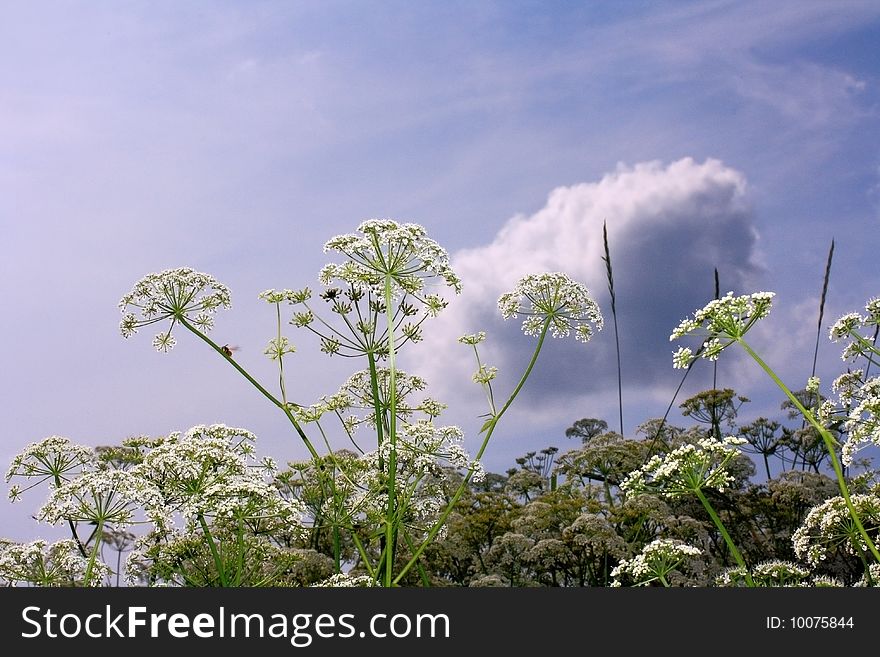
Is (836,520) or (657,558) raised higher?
(836,520)

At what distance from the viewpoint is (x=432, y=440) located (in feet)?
23.7

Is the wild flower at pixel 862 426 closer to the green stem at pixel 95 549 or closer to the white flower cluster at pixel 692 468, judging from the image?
the white flower cluster at pixel 692 468

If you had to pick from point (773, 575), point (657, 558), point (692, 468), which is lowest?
point (773, 575)

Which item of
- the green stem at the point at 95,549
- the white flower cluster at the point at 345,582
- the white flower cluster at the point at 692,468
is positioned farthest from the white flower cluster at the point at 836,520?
the green stem at the point at 95,549

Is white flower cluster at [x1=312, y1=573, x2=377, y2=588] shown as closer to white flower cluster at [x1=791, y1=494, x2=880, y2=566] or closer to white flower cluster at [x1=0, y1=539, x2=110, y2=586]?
white flower cluster at [x1=0, y1=539, x2=110, y2=586]

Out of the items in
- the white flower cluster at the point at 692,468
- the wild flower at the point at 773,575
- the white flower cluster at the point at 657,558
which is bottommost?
the wild flower at the point at 773,575

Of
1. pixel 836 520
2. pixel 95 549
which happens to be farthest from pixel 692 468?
pixel 95 549

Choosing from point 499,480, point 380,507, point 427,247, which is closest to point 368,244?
point 427,247

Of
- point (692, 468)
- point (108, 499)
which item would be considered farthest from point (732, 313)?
point (108, 499)

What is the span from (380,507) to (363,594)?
1330 millimetres

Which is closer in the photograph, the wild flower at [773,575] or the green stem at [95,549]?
the green stem at [95,549]

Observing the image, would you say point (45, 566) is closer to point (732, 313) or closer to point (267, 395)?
point (267, 395)

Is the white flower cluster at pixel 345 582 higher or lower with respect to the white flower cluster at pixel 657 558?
lower

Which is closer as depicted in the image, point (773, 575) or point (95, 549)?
point (95, 549)
